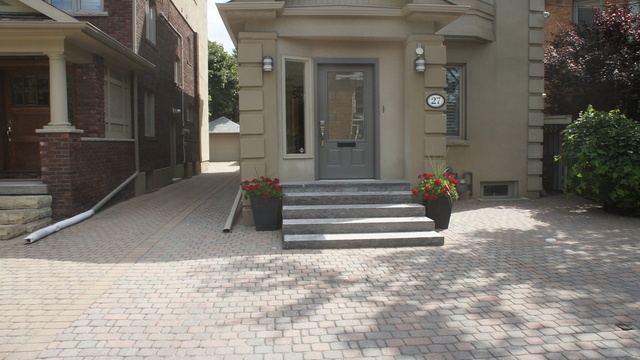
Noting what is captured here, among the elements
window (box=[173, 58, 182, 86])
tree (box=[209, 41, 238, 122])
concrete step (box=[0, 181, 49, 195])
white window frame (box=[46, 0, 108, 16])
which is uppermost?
tree (box=[209, 41, 238, 122])

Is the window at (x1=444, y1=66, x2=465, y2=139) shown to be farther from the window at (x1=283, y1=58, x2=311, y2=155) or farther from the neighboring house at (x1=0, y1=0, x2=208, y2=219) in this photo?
the neighboring house at (x1=0, y1=0, x2=208, y2=219)

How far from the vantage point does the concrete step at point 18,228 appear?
748 centimetres

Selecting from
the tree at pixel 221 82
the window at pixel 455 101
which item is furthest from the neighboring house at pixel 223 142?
the window at pixel 455 101

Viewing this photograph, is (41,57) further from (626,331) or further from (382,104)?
(626,331)

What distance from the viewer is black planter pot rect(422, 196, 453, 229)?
7.90m

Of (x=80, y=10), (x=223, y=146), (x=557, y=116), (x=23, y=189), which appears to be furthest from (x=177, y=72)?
(x=223, y=146)

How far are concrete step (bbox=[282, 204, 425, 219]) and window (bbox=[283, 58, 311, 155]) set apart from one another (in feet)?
4.43

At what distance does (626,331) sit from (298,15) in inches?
252

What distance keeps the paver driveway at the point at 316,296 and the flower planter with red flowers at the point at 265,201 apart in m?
0.36

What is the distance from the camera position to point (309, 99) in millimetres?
8562

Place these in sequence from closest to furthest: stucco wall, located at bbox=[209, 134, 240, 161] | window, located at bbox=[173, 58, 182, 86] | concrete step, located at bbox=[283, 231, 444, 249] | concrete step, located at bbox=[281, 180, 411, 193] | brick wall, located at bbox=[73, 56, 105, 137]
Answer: concrete step, located at bbox=[283, 231, 444, 249]
concrete step, located at bbox=[281, 180, 411, 193]
brick wall, located at bbox=[73, 56, 105, 137]
window, located at bbox=[173, 58, 182, 86]
stucco wall, located at bbox=[209, 134, 240, 161]

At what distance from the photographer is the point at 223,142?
111 ft

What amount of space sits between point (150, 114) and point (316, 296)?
11.1 m

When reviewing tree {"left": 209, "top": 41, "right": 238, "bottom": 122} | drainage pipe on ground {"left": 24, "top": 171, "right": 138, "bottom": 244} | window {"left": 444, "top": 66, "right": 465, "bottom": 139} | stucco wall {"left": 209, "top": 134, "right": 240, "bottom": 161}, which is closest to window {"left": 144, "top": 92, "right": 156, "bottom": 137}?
drainage pipe on ground {"left": 24, "top": 171, "right": 138, "bottom": 244}
